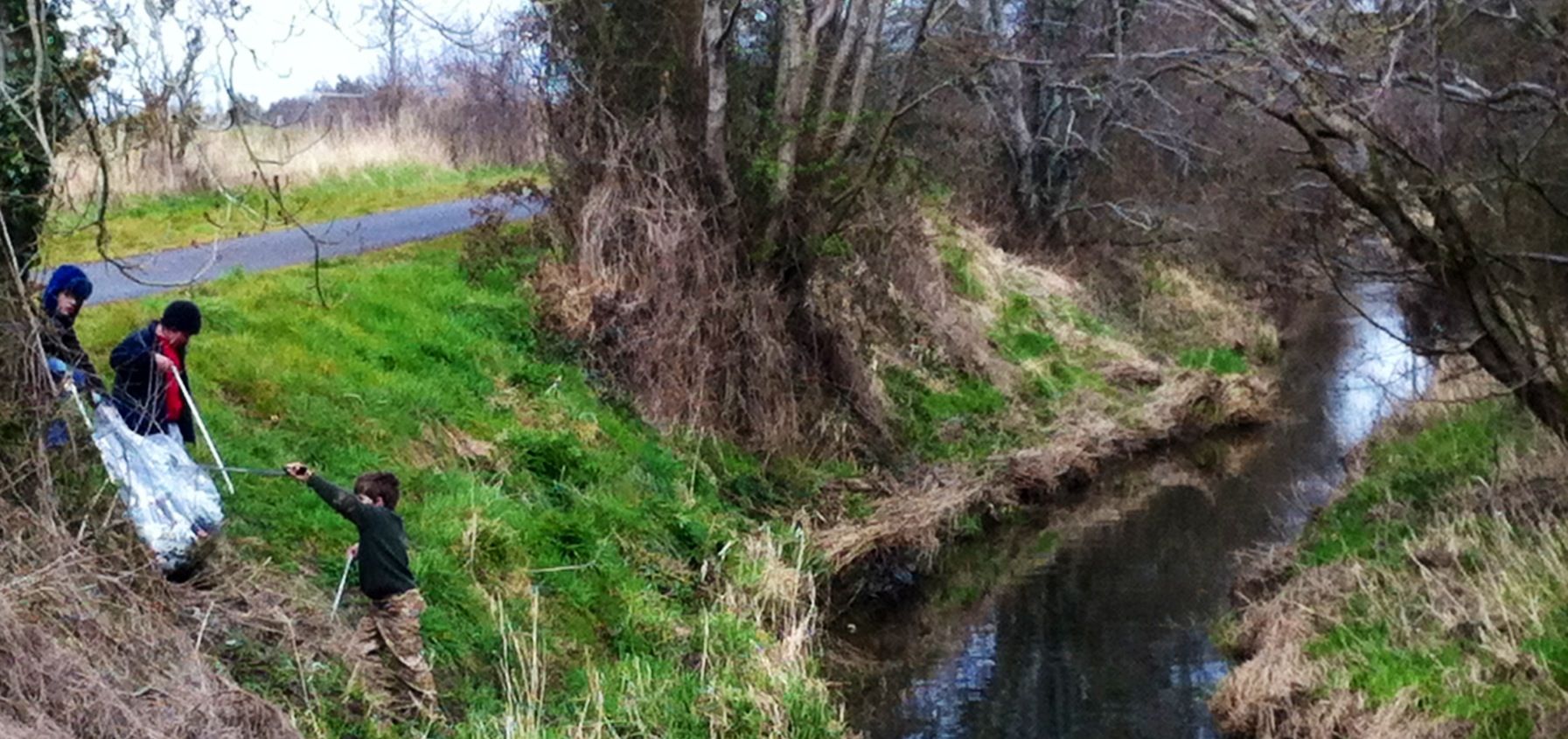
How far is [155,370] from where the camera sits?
30.9 feet

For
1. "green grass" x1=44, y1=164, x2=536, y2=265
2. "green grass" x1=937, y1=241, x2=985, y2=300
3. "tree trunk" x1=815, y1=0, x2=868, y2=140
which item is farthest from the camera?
"green grass" x1=937, y1=241, x2=985, y2=300

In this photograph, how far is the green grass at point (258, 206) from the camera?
1611 cm

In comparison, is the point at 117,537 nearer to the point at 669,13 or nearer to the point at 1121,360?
the point at 669,13

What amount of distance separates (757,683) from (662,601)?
5.14 ft

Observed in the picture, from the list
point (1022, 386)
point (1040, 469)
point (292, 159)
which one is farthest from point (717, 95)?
point (1022, 386)

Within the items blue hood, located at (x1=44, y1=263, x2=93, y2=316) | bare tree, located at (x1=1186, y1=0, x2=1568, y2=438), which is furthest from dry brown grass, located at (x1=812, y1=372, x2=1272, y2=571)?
blue hood, located at (x1=44, y1=263, x2=93, y2=316)

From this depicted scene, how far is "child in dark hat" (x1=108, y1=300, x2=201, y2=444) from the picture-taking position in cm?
928

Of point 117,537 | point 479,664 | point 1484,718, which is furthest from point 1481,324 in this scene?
point 117,537

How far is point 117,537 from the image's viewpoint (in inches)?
328

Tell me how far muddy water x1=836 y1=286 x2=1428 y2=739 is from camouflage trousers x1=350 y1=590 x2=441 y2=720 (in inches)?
138

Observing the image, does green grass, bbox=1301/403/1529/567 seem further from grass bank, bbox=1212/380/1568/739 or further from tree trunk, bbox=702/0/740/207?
tree trunk, bbox=702/0/740/207

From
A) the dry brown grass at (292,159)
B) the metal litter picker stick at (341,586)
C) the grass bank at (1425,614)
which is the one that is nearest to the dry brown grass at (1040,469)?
the grass bank at (1425,614)

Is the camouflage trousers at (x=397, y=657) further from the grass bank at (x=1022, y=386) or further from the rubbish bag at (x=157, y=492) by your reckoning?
the grass bank at (x=1022, y=386)

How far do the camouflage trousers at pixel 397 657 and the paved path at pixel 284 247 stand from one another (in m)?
4.55
